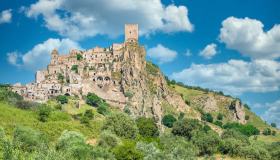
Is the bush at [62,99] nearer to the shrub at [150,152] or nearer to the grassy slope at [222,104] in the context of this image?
Result: the shrub at [150,152]

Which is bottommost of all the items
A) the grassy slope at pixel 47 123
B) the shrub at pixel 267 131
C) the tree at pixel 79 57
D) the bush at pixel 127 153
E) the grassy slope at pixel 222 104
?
the bush at pixel 127 153

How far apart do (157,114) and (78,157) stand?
82.6 meters

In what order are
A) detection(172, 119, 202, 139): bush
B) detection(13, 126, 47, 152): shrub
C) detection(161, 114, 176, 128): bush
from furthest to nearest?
detection(161, 114, 176, 128): bush
detection(172, 119, 202, 139): bush
detection(13, 126, 47, 152): shrub

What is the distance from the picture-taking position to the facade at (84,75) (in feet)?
424

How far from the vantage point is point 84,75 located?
466ft

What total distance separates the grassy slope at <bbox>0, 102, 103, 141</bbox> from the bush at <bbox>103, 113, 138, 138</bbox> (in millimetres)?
2995

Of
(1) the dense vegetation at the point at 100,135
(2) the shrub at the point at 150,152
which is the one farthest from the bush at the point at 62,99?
(2) the shrub at the point at 150,152

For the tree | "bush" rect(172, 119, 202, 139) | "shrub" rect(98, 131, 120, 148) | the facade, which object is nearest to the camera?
"shrub" rect(98, 131, 120, 148)

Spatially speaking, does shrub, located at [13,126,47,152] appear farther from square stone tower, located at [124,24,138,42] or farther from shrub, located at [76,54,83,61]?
square stone tower, located at [124,24,138,42]

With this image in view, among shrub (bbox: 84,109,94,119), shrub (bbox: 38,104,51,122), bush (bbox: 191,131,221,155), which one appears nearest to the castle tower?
shrub (bbox: 84,109,94,119)

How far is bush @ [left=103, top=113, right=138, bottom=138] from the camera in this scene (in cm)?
8881

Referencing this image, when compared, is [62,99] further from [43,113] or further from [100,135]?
[100,135]

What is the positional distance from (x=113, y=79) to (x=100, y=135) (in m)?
61.0

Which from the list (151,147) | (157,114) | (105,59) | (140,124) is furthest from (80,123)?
(105,59)
